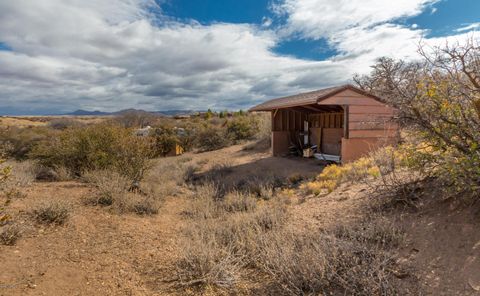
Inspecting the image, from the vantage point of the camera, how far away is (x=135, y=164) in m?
8.95

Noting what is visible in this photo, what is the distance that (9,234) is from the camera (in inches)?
177

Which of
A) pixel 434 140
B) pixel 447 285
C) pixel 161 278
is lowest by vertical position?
pixel 161 278

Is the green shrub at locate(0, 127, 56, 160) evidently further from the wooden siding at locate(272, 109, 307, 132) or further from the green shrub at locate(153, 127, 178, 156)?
the wooden siding at locate(272, 109, 307, 132)

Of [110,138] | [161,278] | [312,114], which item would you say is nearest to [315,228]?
[161,278]

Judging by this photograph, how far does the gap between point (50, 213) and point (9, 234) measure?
981mm

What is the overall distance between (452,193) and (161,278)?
12.7ft

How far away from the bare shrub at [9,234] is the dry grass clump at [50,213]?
77 centimetres

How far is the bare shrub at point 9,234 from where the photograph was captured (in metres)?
4.42

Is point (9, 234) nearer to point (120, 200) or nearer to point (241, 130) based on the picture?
point (120, 200)

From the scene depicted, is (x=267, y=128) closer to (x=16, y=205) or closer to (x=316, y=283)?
(x=16, y=205)

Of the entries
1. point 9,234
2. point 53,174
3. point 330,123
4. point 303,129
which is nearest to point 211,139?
point 303,129

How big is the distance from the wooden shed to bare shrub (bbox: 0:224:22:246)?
28.0 feet

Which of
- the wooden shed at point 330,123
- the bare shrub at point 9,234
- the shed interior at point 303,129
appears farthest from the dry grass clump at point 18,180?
the shed interior at point 303,129

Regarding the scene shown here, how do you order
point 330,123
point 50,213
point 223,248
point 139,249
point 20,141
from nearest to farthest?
point 223,248
point 139,249
point 50,213
point 330,123
point 20,141
